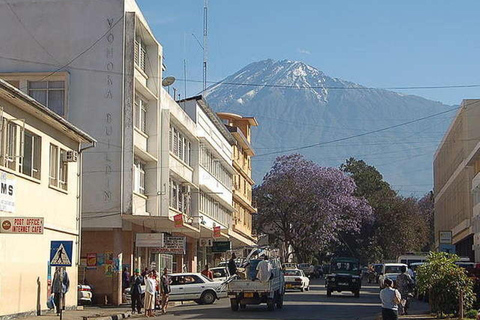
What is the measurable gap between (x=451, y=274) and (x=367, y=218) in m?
69.1

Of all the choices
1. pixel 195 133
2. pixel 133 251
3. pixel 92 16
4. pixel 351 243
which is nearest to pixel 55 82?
pixel 92 16

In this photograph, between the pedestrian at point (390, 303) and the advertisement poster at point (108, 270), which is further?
the advertisement poster at point (108, 270)

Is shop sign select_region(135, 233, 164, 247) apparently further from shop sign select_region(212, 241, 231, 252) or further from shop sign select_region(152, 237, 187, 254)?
shop sign select_region(212, 241, 231, 252)

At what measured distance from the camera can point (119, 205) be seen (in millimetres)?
39969

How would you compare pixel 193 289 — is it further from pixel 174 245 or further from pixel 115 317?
pixel 115 317

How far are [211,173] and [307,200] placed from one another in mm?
25279

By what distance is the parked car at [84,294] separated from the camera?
37.7 m

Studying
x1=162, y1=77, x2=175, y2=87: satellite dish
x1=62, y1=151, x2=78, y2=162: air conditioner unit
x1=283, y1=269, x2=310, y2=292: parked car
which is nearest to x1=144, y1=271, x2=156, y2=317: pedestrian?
x1=62, y1=151, x2=78, y2=162: air conditioner unit

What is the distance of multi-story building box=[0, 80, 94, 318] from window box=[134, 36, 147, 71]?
783cm

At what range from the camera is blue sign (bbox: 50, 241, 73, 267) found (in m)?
26.6

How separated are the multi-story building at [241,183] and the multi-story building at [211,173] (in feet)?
8.49

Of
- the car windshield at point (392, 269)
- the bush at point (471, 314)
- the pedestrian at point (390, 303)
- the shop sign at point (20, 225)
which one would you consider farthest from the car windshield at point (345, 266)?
the pedestrian at point (390, 303)

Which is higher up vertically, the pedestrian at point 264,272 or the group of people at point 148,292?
the pedestrian at point 264,272

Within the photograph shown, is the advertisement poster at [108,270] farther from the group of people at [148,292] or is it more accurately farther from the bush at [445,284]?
the bush at [445,284]
